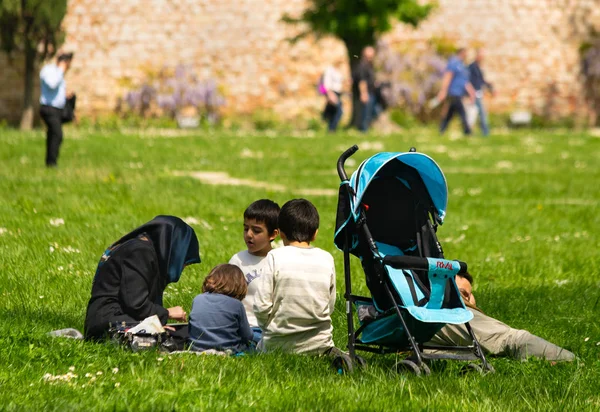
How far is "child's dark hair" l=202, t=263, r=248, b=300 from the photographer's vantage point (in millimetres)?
6391

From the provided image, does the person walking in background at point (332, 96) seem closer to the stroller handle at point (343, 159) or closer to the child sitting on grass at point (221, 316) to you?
the child sitting on grass at point (221, 316)

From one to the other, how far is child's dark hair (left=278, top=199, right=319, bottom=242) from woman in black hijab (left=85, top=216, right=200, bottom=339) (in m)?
0.69

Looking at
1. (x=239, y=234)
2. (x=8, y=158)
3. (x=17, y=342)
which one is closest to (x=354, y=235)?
(x=17, y=342)

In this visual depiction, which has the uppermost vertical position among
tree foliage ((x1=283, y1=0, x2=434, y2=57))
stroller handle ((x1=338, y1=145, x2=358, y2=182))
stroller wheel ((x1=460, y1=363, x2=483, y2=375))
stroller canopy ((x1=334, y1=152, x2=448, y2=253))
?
tree foliage ((x1=283, y1=0, x2=434, y2=57))

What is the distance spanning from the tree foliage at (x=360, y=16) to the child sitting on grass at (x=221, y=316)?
20570mm

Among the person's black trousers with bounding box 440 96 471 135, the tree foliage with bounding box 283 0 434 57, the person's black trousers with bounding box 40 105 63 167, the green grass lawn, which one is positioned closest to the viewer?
the green grass lawn

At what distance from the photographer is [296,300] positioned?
600 centimetres

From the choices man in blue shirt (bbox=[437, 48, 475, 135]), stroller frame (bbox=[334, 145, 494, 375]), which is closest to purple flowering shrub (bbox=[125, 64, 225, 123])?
man in blue shirt (bbox=[437, 48, 475, 135])

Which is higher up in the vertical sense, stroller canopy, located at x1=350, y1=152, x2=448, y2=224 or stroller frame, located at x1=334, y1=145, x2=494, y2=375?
stroller canopy, located at x1=350, y1=152, x2=448, y2=224

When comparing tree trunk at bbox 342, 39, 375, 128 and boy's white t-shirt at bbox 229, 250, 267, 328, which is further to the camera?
tree trunk at bbox 342, 39, 375, 128

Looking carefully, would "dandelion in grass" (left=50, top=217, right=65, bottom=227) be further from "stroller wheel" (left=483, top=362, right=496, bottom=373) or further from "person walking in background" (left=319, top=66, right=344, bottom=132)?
"person walking in background" (left=319, top=66, right=344, bottom=132)

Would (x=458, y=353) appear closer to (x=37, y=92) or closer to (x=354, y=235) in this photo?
(x=354, y=235)

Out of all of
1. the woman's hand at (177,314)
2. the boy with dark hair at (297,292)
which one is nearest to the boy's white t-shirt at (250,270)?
the woman's hand at (177,314)

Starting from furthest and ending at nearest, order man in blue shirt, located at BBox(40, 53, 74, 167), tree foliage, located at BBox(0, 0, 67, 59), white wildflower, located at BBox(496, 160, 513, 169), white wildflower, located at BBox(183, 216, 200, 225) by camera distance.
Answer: tree foliage, located at BBox(0, 0, 67, 59)
white wildflower, located at BBox(496, 160, 513, 169)
man in blue shirt, located at BBox(40, 53, 74, 167)
white wildflower, located at BBox(183, 216, 200, 225)
